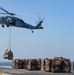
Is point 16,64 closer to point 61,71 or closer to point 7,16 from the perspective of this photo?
point 7,16

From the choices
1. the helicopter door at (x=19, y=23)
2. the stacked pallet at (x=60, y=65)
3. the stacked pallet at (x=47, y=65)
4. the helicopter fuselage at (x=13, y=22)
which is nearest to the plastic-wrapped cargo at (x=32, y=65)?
the stacked pallet at (x=47, y=65)

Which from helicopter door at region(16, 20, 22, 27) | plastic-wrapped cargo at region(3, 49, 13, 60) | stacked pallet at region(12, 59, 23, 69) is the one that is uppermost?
helicopter door at region(16, 20, 22, 27)

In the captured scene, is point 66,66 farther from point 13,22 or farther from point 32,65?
point 13,22

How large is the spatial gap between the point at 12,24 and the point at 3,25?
3723mm

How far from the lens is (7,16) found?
203 feet

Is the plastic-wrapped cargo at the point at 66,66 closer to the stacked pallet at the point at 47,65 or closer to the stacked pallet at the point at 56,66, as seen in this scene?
the stacked pallet at the point at 56,66

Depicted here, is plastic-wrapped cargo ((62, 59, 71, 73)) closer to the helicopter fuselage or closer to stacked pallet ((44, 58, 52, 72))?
stacked pallet ((44, 58, 52, 72))

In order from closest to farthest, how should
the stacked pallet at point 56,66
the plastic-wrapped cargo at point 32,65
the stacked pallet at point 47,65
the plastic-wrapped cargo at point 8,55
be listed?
the stacked pallet at point 56,66 → the stacked pallet at point 47,65 → the plastic-wrapped cargo at point 8,55 → the plastic-wrapped cargo at point 32,65

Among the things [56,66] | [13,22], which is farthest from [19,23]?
[56,66]

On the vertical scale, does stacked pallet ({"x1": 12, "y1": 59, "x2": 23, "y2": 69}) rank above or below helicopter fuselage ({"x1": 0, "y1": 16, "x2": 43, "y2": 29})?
below

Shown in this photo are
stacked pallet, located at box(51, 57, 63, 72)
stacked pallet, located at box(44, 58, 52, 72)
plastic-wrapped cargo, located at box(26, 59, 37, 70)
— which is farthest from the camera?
plastic-wrapped cargo, located at box(26, 59, 37, 70)

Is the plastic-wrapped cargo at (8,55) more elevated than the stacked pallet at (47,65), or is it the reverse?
the plastic-wrapped cargo at (8,55)

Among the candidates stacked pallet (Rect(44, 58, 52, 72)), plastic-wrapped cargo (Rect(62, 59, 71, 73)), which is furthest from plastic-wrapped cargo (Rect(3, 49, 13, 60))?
plastic-wrapped cargo (Rect(62, 59, 71, 73))

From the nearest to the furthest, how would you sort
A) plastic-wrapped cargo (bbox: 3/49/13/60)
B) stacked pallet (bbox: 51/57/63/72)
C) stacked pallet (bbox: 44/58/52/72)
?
1. stacked pallet (bbox: 51/57/63/72)
2. stacked pallet (bbox: 44/58/52/72)
3. plastic-wrapped cargo (bbox: 3/49/13/60)
